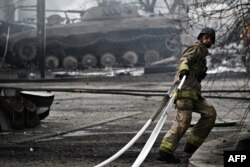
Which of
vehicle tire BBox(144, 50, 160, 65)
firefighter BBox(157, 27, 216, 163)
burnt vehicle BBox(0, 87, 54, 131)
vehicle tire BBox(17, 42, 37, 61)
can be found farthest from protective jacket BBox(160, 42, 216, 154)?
vehicle tire BBox(144, 50, 160, 65)

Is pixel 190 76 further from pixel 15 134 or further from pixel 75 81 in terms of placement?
pixel 75 81

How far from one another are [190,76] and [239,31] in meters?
0.75

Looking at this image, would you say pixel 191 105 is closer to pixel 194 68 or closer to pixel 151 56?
pixel 194 68

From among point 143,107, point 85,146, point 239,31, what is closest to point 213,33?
point 239,31

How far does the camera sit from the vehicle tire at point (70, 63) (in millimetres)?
29812

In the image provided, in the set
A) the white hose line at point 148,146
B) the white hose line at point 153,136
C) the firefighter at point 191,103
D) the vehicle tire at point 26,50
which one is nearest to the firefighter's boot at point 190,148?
the firefighter at point 191,103

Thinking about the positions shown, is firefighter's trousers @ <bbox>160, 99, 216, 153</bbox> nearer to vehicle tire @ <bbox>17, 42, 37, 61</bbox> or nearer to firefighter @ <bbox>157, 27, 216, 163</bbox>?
firefighter @ <bbox>157, 27, 216, 163</bbox>

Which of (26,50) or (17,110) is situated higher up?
(26,50)

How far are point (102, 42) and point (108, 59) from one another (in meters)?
1.10

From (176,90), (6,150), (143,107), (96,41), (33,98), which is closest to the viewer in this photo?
(176,90)

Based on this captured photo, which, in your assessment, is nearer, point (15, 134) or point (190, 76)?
point (190, 76)

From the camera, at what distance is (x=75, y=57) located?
30.2m

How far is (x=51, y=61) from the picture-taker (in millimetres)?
30000

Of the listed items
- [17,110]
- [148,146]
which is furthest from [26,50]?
[148,146]
